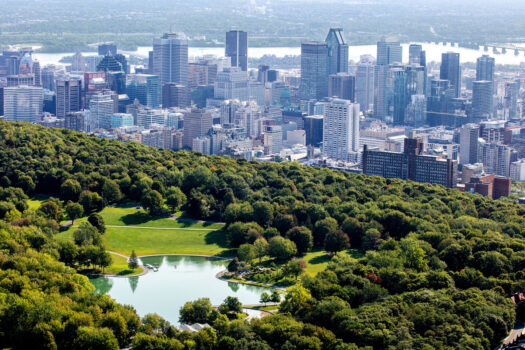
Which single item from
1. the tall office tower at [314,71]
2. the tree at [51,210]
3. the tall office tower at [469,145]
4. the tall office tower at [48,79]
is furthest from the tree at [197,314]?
the tall office tower at [48,79]

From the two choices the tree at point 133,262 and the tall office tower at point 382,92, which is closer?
the tree at point 133,262

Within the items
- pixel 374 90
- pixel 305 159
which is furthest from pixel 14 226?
pixel 374 90

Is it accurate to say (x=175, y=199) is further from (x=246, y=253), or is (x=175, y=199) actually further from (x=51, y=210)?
(x=246, y=253)

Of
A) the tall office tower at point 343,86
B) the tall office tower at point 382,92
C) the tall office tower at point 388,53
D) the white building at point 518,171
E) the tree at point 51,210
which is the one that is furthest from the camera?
the tall office tower at point 388,53

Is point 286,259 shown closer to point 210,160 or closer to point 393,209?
point 393,209

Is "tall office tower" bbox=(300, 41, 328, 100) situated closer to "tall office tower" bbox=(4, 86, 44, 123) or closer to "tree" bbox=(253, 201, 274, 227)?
"tall office tower" bbox=(4, 86, 44, 123)

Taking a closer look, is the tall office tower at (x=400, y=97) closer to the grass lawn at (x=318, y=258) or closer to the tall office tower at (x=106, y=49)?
the tall office tower at (x=106, y=49)
